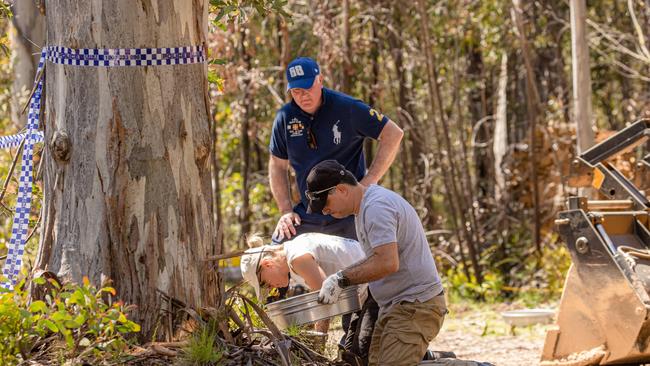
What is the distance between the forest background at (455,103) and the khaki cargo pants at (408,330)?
616 centimetres

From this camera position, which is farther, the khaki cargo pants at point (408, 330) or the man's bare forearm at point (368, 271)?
the khaki cargo pants at point (408, 330)

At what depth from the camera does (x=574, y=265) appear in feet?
22.8

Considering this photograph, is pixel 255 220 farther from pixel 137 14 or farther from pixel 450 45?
pixel 137 14

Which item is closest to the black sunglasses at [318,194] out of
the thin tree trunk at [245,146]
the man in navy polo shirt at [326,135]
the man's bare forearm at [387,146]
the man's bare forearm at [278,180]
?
the man in navy polo shirt at [326,135]

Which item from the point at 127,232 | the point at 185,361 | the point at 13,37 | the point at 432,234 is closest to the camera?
the point at 185,361

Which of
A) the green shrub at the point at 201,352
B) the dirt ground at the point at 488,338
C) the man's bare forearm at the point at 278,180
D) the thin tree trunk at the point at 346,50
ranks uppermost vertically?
the thin tree trunk at the point at 346,50

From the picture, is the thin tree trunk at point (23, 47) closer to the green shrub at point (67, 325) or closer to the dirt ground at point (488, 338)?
the dirt ground at point (488, 338)

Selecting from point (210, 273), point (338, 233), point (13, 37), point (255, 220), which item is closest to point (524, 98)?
point (255, 220)

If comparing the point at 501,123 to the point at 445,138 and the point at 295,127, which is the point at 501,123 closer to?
the point at 445,138

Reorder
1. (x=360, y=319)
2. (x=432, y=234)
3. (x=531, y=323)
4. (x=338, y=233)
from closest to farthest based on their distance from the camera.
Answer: (x=360, y=319) → (x=338, y=233) → (x=531, y=323) → (x=432, y=234)

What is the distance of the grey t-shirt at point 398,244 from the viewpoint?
16.9 ft

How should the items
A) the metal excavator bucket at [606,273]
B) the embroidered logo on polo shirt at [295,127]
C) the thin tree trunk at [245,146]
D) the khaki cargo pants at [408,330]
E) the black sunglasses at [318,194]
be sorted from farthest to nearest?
the thin tree trunk at [245,146]
the embroidered logo on polo shirt at [295,127]
the metal excavator bucket at [606,273]
the khaki cargo pants at [408,330]
the black sunglasses at [318,194]

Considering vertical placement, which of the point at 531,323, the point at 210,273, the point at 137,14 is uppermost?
the point at 137,14

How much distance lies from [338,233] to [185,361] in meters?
2.48
